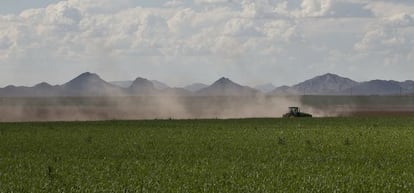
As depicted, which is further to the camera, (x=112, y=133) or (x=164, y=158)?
(x=112, y=133)

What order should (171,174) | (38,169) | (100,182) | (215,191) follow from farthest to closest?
(38,169) < (171,174) < (100,182) < (215,191)

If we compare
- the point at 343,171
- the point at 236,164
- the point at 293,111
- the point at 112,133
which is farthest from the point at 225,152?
the point at 293,111

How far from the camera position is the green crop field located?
2673cm

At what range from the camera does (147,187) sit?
26.2 metres

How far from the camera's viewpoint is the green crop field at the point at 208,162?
2673cm

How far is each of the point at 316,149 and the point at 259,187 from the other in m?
17.6

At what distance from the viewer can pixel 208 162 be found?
34.8 meters

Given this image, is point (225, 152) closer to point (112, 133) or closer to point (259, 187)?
point (259, 187)

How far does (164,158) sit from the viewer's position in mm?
37781

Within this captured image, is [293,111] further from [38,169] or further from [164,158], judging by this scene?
[38,169]

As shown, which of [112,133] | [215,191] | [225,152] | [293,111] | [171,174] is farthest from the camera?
[293,111]

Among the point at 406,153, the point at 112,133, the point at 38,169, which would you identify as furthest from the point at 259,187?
the point at 112,133

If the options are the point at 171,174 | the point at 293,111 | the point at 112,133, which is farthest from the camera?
the point at 293,111

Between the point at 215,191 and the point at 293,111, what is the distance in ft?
239
